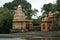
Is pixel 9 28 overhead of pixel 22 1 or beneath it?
beneath

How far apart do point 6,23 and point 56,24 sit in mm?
9739

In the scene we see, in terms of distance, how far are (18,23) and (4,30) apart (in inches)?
120

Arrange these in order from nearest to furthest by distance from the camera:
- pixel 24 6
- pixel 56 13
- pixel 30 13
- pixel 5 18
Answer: pixel 56 13, pixel 5 18, pixel 30 13, pixel 24 6

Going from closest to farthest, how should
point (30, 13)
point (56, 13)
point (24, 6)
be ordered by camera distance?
point (56, 13), point (30, 13), point (24, 6)

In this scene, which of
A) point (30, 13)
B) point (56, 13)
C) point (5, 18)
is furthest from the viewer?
point (30, 13)

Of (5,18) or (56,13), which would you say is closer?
(56,13)

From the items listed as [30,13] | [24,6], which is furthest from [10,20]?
[24,6]

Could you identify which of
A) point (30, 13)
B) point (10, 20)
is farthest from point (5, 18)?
point (30, 13)

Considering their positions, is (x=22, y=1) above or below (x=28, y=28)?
above

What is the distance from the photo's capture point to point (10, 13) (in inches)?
2581

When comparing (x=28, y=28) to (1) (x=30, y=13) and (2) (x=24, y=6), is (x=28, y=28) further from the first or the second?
(2) (x=24, y=6)

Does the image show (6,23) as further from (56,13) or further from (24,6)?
(24,6)

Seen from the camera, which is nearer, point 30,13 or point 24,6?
point 30,13

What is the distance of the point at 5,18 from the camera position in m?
62.0
